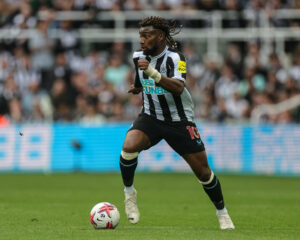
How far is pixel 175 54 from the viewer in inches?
346

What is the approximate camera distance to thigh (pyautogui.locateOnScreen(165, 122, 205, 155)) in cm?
874

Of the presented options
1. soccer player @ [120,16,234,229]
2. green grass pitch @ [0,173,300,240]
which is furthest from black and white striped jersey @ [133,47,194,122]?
green grass pitch @ [0,173,300,240]

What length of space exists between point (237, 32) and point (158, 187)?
8696 mm

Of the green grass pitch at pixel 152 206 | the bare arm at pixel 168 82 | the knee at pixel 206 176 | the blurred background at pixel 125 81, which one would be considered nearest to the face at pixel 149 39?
the bare arm at pixel 168 82

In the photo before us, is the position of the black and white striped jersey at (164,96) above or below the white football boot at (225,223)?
above

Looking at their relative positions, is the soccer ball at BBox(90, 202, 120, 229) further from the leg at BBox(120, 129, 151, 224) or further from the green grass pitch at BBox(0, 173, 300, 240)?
the leg at BBox(120, 129, 151, 224)

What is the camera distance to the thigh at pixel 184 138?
8.74 meters

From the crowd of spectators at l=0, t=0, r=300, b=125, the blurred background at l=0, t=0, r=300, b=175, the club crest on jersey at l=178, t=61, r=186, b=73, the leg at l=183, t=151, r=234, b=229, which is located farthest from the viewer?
the crowd of spectators at l=0, t=0, r=300, b=125

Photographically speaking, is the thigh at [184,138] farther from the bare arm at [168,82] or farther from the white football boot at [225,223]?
the white football boot at [225,223]

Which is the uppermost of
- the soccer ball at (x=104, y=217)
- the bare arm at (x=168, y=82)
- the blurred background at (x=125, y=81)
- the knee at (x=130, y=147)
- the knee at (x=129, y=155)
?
the bare arm at (x=168, y=82)

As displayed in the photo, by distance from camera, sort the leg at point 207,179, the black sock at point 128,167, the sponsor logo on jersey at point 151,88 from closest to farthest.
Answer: the leg at point 207,179
the sponsor logo on jersey at point 151,88
the black sock at point 128,167

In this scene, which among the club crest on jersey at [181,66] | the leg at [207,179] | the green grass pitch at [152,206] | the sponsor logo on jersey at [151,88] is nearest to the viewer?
the green grass pitch at [152,206]

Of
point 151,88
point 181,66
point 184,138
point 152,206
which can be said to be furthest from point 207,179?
point 152,206

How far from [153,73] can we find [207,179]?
4.84 ft
